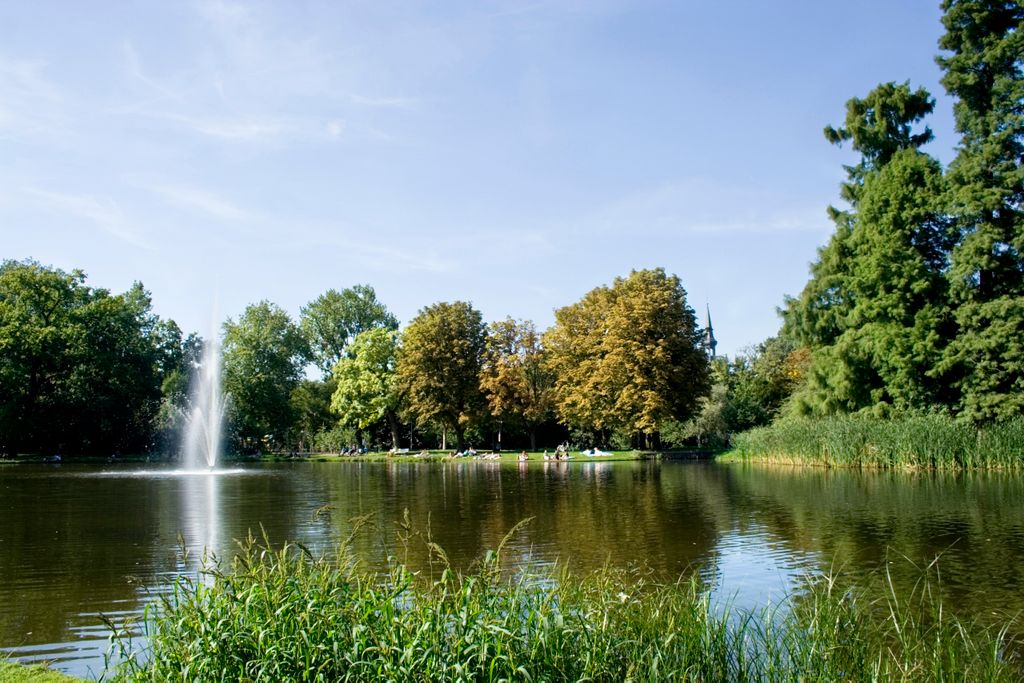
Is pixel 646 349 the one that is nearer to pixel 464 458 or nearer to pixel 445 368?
pixel 464 458

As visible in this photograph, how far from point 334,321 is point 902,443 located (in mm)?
72256

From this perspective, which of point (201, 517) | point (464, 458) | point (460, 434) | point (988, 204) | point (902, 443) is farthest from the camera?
point (460, 434)

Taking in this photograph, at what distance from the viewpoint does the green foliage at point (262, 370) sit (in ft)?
257

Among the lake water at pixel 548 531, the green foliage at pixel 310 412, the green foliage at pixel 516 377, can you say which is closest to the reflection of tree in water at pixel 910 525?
the lake water at pixel 548 531

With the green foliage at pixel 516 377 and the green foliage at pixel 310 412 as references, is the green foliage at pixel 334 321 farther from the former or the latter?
the green foliage at pixel 516 377

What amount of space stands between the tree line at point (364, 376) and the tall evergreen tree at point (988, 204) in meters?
20.3

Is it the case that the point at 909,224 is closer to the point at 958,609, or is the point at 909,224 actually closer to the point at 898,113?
the point at 898,113

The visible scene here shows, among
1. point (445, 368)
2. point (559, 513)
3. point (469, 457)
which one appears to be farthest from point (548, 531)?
point (445, 368)

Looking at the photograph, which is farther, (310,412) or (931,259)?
(310,412)

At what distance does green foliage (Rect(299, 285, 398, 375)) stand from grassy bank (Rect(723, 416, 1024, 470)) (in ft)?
207

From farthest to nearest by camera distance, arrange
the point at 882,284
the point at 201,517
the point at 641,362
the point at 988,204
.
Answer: the point at 641,362, the point at 882,284, the point at 988,204, the point at 201,517

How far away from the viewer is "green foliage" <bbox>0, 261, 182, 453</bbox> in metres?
65.5

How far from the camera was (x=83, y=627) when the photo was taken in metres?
10.6

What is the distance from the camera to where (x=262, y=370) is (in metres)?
85.2
